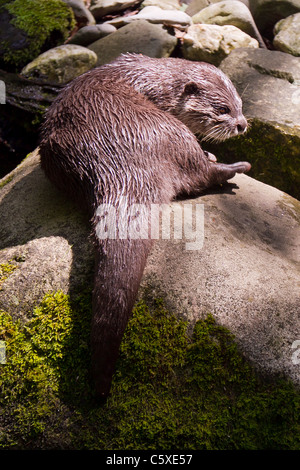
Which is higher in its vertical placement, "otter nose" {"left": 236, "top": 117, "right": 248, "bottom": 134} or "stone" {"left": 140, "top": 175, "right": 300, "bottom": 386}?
"otter nose" {"left": 236, "top": 117, "right": 248, "bottom": 134}

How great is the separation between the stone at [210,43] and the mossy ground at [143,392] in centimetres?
359

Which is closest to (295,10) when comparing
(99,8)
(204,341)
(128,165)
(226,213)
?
(99,8)

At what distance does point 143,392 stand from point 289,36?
15.0 feet

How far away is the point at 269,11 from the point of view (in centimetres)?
516

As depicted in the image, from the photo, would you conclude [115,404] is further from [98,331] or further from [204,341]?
[204,341]

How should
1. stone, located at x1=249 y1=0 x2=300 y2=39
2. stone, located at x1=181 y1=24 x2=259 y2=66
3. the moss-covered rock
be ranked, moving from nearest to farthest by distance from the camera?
stone, located at x1=181 y1=24 x2=259 y2=66, the moss-covered rock, stone, located at x1=249 y1=0 x2=300 y2=39

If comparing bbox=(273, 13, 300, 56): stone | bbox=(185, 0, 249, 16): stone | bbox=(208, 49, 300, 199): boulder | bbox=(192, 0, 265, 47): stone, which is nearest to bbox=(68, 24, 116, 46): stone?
bbox=(192, 0, 265, 47): stone

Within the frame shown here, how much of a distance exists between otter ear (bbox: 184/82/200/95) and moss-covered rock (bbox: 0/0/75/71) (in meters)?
2.86

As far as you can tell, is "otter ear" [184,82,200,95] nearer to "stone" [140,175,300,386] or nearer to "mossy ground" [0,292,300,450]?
"stone" [140,175,300,386]

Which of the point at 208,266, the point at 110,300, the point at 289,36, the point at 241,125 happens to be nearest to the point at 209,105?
the point at 241,125

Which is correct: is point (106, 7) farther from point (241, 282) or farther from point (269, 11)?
point (241, 282)

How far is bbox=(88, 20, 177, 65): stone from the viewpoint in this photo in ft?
14.1

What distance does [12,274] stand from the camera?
76.3 inches

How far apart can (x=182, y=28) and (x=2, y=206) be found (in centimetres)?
354
